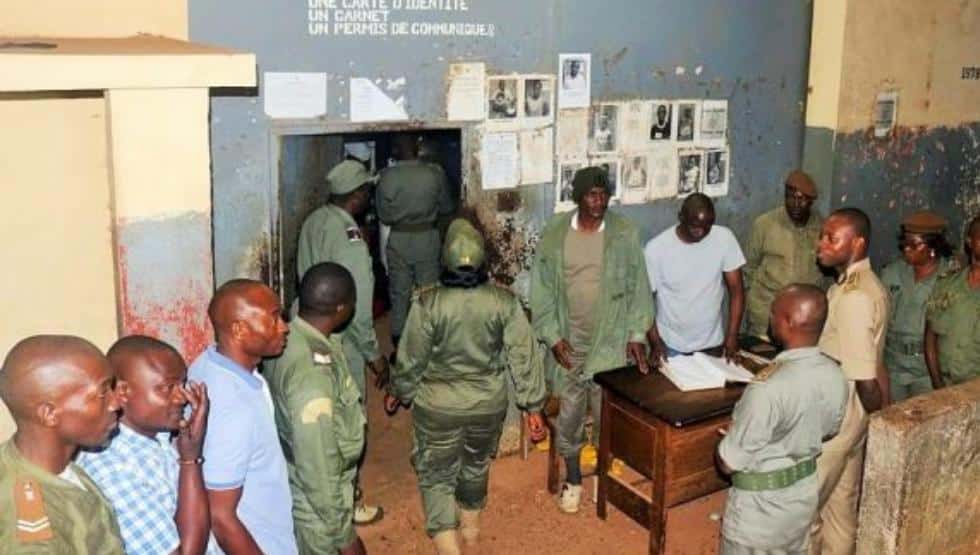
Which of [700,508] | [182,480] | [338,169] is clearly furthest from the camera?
[700,508]

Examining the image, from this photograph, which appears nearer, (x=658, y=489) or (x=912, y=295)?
(x=658, y=489)

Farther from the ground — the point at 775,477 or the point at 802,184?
the point at 802,184

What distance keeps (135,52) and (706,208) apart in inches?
127

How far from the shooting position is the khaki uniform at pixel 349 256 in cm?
535

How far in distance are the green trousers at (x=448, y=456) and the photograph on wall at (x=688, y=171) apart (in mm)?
2488

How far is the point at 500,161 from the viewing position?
5926mm

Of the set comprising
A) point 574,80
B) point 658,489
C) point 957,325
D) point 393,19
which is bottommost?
point 658,489

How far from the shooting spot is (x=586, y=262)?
5.62 m

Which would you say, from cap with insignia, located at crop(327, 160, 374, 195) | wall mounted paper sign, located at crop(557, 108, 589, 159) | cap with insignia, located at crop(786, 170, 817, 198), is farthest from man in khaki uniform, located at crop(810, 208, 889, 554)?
cap with insignia, located at crop(327, 160, 374, 195)

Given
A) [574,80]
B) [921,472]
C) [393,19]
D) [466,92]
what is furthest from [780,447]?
[393,19]

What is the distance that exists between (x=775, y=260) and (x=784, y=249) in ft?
0.32

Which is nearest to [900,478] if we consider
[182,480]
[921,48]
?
[182,480]

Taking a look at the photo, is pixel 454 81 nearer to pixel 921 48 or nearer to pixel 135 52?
pixel 135 52

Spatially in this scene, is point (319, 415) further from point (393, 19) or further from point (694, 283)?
point (694, 283)
